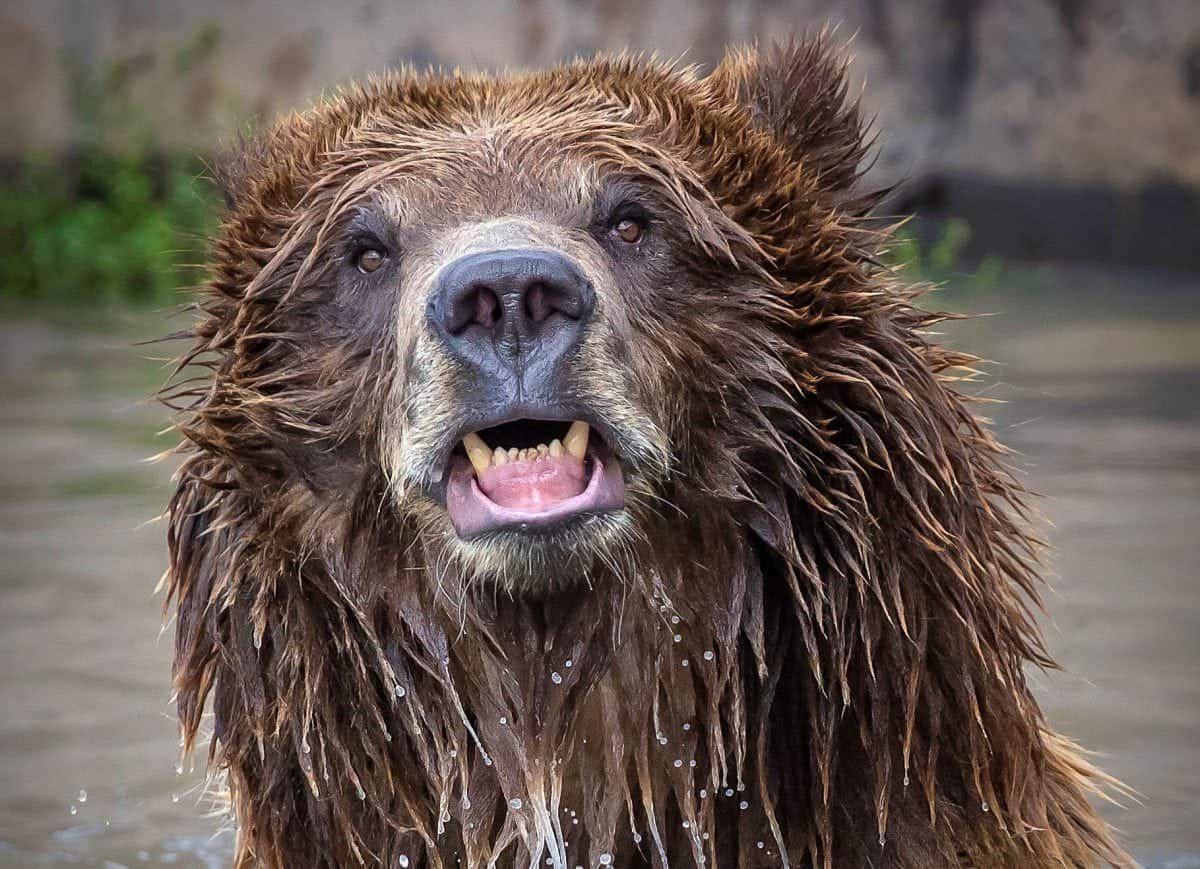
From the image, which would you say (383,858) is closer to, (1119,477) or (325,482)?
(325,482)

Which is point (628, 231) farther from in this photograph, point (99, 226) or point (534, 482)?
point (99, 226)

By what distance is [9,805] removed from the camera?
5.70m

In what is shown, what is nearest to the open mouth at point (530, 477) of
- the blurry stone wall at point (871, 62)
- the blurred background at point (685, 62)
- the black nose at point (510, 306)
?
the black nose at point (510, 306)

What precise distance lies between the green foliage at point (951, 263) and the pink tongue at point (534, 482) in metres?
8.93

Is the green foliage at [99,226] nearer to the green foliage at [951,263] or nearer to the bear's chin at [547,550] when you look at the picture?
the green foliage at [951,263]

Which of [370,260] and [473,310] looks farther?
[370,260]

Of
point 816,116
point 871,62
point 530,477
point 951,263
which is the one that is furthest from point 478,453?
point 871,62

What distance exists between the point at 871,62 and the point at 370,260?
10.6m

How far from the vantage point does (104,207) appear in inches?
579

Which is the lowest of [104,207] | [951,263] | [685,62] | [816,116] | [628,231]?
[951,263]

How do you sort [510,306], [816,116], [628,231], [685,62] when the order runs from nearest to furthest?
→ [510,306], [628,231], [816,116], [685,62]

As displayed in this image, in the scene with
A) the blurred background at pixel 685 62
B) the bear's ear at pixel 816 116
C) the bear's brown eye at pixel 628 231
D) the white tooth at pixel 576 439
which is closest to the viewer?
the white tooth at pixel 576 439

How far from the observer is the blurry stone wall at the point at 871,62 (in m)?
13.1

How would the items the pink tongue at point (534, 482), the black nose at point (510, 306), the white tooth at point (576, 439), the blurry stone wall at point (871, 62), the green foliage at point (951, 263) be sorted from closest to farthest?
the black nose at point (510, 306)
the pink tongue at point (534, 482)
the white tooth at point (576, 439)
the green foliage at point (951, 263)
the blurry stone wall at point (871, 62)
